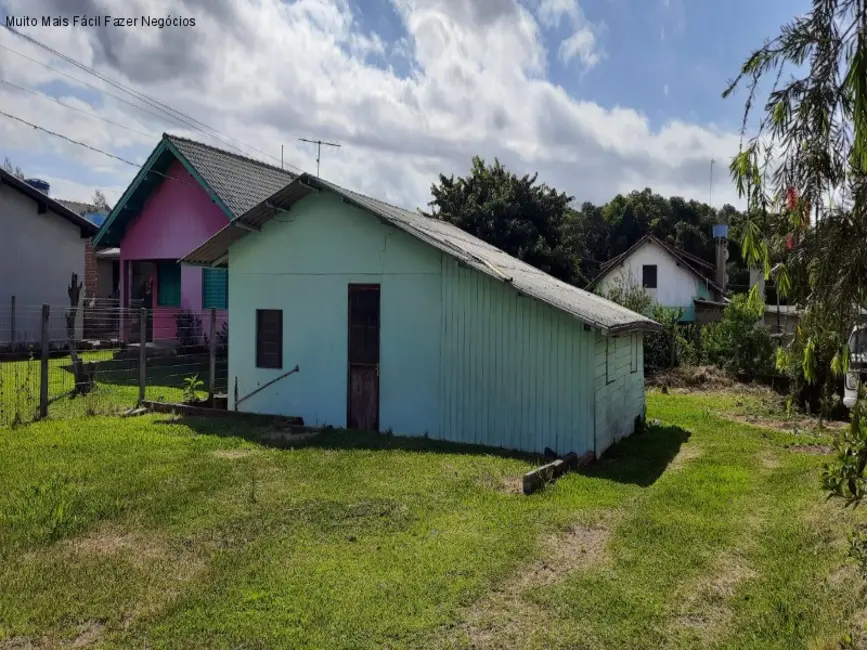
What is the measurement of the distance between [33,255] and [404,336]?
17459 mm

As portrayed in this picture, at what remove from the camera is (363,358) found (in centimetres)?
1120

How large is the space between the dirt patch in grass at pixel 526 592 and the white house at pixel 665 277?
2369cm

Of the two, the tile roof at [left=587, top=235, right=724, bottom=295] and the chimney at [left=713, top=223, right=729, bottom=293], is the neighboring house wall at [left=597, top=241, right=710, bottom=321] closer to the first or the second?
the tile roof at [left=587, top=235, right=724, bottom=295]

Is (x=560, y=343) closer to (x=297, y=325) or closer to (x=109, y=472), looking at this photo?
(x=297, y=325)

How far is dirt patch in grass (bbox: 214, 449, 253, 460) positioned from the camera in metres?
8.95

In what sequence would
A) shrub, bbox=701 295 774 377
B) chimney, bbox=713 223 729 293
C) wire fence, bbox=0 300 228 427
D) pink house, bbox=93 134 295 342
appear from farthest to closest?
chimney, bbox=713 223 729 293 → shrub, bbox=701 295 774 377 → pink house, bbox=93 134 295 342 → wire fence, bbox=0 300 228 427

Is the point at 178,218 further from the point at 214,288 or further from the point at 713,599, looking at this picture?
the point at 713,599

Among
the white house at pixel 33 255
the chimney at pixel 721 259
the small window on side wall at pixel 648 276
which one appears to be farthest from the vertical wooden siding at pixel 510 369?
the chimney at pixel 721 259

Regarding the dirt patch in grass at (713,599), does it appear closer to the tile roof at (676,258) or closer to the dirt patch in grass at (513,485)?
the dirt patch in grass at (513,485)

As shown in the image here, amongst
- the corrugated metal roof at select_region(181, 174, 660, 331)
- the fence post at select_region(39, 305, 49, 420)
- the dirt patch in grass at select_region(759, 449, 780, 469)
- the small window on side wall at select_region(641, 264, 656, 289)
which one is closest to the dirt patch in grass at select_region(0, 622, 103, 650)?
the corrugated metal roof at select_region(181, 174, 660, 331)

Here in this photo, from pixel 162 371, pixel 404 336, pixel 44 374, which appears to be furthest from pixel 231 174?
Result: pixel 404 336

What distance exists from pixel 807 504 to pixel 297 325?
27.2ft

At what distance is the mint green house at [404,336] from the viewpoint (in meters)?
9.73

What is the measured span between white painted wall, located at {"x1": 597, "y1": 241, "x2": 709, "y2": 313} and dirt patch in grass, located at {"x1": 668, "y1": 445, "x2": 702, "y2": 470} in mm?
18894
